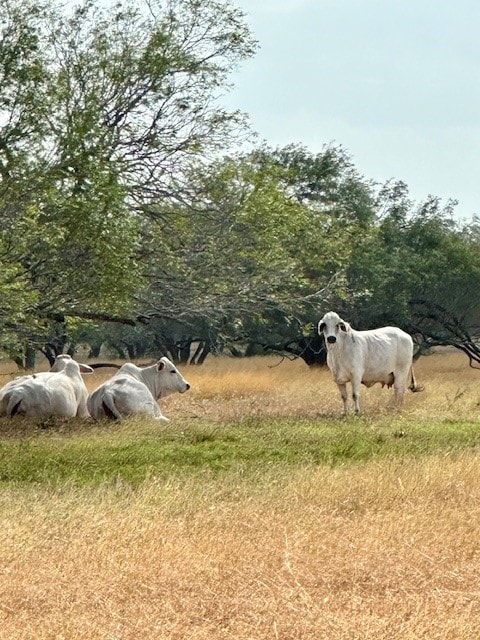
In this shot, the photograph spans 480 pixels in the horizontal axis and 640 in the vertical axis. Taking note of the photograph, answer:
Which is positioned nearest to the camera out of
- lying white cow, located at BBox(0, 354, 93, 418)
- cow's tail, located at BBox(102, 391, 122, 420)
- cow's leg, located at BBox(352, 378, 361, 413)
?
cow's tail, located at BBox(102, 391, 122, 420)

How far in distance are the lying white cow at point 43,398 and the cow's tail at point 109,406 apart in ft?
2.08

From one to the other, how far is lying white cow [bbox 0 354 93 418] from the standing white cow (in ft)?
13.6

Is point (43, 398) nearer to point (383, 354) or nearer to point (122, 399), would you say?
point (122, 399)

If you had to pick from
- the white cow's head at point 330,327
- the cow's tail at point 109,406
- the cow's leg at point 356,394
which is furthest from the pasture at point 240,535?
the white cow's head at point 330,327

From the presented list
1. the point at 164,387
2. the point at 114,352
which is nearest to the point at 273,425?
the point at 164,387

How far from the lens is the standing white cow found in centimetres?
1861

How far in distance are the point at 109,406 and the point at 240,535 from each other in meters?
9.05

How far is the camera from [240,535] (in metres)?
7.61

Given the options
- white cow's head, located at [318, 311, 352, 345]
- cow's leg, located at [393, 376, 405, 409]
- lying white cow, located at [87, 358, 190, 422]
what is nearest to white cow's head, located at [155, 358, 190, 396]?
lying white cow, located at [87, 358, 190, 422]

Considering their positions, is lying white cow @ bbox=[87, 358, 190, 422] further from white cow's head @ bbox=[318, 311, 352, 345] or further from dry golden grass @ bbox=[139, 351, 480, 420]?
white cow's head @ bbox=[318, 311, 352, 345]

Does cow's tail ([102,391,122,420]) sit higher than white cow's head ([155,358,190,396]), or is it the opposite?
white cow's head ([155,358,190,396])

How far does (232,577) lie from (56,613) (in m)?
1.20

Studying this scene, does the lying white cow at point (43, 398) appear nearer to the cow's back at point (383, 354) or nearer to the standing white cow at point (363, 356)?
the standing white cow at point (363, 356)

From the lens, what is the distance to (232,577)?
21.5 feet
